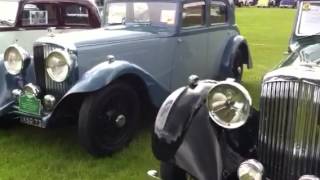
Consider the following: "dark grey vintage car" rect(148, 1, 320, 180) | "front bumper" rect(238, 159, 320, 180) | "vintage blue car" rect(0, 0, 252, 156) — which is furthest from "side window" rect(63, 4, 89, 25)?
"front bumper" rect(238, 159, 320, 180)

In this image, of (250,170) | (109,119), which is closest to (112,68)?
(109,119)

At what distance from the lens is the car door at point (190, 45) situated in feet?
17.2

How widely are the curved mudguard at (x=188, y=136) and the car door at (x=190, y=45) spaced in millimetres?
2180

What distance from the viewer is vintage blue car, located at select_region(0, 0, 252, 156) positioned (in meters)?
4.20

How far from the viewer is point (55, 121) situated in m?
4.31

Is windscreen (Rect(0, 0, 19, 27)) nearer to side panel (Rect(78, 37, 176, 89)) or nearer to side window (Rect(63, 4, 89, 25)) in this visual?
side window (Rect(63, 4, 89, 25))

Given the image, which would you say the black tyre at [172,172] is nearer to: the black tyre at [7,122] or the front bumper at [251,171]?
the front bumper at [251,171]

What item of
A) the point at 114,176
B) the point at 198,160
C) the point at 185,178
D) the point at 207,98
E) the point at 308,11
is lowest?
the point at 114,176

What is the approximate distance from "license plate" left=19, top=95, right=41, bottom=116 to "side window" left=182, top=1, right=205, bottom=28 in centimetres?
185

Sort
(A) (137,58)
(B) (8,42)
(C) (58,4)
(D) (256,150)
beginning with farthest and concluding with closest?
1. (C) (58,4)
2. (B) (8,42)
3. (A) (137,58)
4. (D) (256,150)

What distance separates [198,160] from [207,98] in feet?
1.28

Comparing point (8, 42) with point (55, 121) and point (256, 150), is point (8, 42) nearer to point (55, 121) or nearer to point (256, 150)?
point (55, 121)

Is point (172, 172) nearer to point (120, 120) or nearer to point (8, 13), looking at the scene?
point (120, 120)

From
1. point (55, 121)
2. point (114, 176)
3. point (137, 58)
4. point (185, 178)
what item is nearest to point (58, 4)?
point (137, 58)
